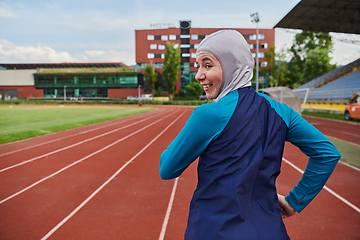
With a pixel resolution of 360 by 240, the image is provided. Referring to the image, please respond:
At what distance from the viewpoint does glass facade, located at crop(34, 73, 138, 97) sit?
6322 cm

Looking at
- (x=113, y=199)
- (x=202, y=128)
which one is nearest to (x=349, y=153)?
(x=113, y=199)

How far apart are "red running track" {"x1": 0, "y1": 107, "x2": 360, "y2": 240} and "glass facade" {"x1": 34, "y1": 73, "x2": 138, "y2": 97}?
187 ft

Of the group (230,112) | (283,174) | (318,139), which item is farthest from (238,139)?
(283,174)

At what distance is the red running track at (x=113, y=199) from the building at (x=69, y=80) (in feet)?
182

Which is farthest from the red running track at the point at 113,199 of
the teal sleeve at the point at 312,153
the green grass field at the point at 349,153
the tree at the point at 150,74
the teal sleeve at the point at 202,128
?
the tree at the point at 150,74

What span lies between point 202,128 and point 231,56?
13.2 inches

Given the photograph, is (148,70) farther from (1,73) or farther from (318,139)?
(318,139)

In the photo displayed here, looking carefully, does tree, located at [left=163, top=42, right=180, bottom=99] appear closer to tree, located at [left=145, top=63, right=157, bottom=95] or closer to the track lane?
tree, located at [left=145, top=63, right=157, bottom=95]

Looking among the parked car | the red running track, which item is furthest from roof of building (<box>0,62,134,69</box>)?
the red running track

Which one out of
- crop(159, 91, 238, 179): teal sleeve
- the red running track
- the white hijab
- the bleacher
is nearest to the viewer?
crop(159, 91, 238, 179): teal sleeve

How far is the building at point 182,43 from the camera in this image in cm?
5938

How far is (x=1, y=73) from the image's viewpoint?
67062 mm

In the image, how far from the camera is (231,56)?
108cm

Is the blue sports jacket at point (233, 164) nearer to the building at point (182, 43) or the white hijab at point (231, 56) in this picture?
the white hijab at point (231, 56)
